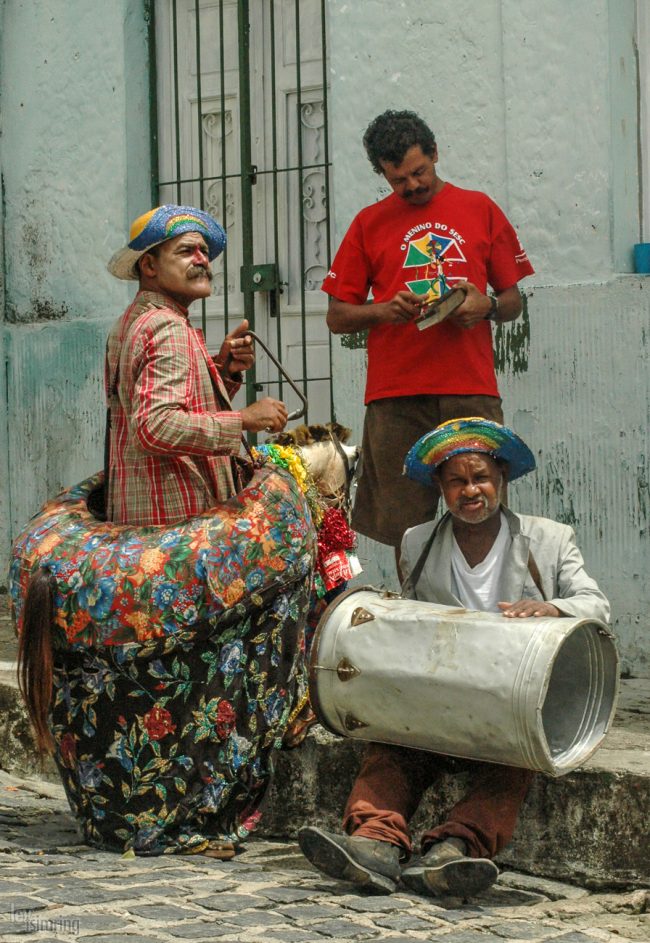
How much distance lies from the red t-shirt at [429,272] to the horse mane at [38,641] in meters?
1.56

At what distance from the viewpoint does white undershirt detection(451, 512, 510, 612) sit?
4828 millimetres

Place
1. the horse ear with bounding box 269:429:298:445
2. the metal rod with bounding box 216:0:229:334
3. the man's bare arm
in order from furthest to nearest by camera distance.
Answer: the metal rod with bounding box 216:0:229:334
the horse ear with bounding box 269:429:298:445
the man's bare arm

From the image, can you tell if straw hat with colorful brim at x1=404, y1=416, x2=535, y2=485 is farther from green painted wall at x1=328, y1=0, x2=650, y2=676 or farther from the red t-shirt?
green painted wall at x1=328, y1=0, x2=650, y2=676

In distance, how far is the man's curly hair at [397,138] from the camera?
5.71 m

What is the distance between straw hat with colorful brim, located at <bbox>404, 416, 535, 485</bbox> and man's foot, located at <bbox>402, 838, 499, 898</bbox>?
3.93 feet

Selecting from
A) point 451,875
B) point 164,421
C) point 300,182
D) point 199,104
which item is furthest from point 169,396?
point 199,104

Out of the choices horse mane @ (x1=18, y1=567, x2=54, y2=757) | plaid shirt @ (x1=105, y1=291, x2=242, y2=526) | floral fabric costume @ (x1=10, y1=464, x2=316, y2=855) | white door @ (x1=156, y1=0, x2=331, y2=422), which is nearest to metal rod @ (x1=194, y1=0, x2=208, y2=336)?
white door @ (x1=156, y1=0, x2=331, y2=422)

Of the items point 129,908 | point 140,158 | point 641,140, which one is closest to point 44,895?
point 129,908

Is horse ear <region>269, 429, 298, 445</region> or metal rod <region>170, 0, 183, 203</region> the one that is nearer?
horse ear <region>269, 429, 298, 445</region>

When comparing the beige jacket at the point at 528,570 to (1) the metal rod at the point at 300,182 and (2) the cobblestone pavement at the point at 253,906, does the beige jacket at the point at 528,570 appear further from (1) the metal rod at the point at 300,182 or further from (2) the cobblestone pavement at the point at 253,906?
(1) the metal rod at the point at 300,182

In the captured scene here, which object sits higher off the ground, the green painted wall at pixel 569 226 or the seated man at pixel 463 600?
the green painted wall at pixel 569 226

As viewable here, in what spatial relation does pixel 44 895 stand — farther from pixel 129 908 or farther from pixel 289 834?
pixel 289 834

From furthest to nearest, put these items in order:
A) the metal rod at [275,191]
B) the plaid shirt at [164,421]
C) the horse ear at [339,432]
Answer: the metal rod at [275,191]
the horse ear at [339,432]
the plaid shirt at [164,421]

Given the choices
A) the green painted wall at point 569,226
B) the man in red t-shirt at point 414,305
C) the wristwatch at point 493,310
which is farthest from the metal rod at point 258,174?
the wristwatch at point 493,310
